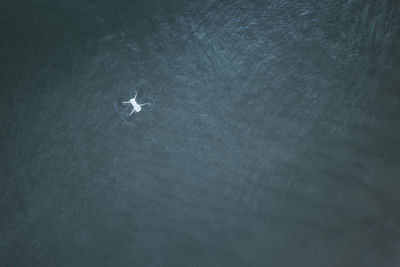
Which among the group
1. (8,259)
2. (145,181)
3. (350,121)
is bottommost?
(8,259)

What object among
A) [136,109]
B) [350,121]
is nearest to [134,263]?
[136,109]

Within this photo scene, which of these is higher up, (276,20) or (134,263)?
(276,20)

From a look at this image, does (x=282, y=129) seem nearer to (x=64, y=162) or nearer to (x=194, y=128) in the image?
(x=194, y=128)

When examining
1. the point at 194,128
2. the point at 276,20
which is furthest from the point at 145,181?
the point at 276,20

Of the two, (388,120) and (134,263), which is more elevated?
(388,120)

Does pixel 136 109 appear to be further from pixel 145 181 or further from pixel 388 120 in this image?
pixel 388 120
